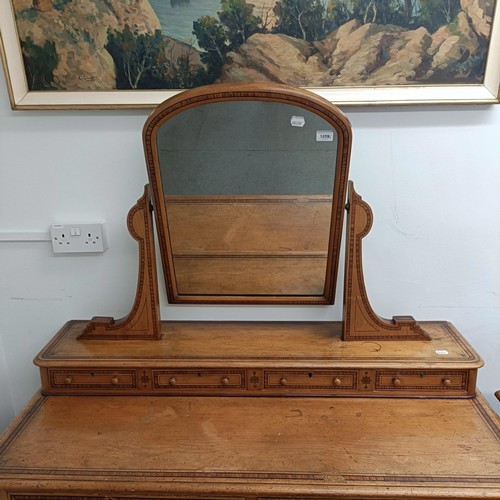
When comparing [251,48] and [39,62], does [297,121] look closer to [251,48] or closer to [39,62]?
[251,48]

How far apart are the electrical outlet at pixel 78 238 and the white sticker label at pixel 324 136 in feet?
2.23

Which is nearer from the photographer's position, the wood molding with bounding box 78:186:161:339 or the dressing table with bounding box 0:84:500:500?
the dressing table with bounding box 0:84:500:500

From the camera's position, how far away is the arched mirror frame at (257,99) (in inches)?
45.9

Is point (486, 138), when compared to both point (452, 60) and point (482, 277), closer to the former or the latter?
point (452, 60)

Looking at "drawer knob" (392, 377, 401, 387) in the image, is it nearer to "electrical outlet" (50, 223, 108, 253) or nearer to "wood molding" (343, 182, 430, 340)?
"wood molding" (343, 182, 430, 340)

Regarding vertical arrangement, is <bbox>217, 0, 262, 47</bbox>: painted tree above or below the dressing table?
above

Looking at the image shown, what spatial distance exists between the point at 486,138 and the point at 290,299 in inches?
27.6

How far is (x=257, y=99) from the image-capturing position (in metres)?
1.18

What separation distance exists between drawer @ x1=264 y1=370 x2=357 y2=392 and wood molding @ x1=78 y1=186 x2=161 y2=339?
1.17ft

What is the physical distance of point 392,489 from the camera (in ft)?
3.20

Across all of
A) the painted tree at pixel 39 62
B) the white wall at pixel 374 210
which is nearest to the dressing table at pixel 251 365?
the white wall at pixel 374 210

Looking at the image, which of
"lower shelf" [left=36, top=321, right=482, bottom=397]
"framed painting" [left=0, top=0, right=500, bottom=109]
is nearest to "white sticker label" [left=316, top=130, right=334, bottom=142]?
"framed painting" [left=0, top=0, right=500, bottom=109]

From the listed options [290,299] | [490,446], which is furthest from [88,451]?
[490,446]

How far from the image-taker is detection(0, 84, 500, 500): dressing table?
1023mm
